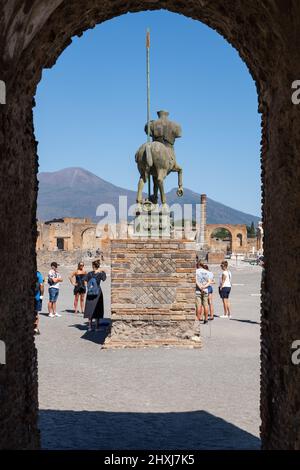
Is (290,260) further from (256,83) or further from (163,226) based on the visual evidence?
(163,226)

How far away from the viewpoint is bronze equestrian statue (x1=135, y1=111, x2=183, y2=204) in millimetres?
11023

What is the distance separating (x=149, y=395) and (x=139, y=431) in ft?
4.05

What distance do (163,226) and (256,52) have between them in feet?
21.7

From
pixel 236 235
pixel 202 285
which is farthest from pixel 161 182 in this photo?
pixel 236 235

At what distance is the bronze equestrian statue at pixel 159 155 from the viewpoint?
11.0 meters

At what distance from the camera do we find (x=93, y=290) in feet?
37.9

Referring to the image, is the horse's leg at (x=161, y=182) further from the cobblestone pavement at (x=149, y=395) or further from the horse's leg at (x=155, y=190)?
the cobblestone pavement at (x=149, y=395)

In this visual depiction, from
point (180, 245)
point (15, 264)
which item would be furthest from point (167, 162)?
point (15, 264)

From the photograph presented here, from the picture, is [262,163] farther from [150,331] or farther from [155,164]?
[155,164]

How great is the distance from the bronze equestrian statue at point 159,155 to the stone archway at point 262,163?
6.23 meters

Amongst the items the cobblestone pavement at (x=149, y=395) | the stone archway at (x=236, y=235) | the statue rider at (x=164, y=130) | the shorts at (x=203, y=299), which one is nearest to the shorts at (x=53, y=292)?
the cobblestone pavement at (x=149, y=395)

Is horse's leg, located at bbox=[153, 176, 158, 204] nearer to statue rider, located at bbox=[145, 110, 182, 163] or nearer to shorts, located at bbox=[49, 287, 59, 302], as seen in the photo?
statue rider, located at bbox=[145, 110, 182, 163]

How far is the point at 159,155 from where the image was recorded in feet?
36.1
